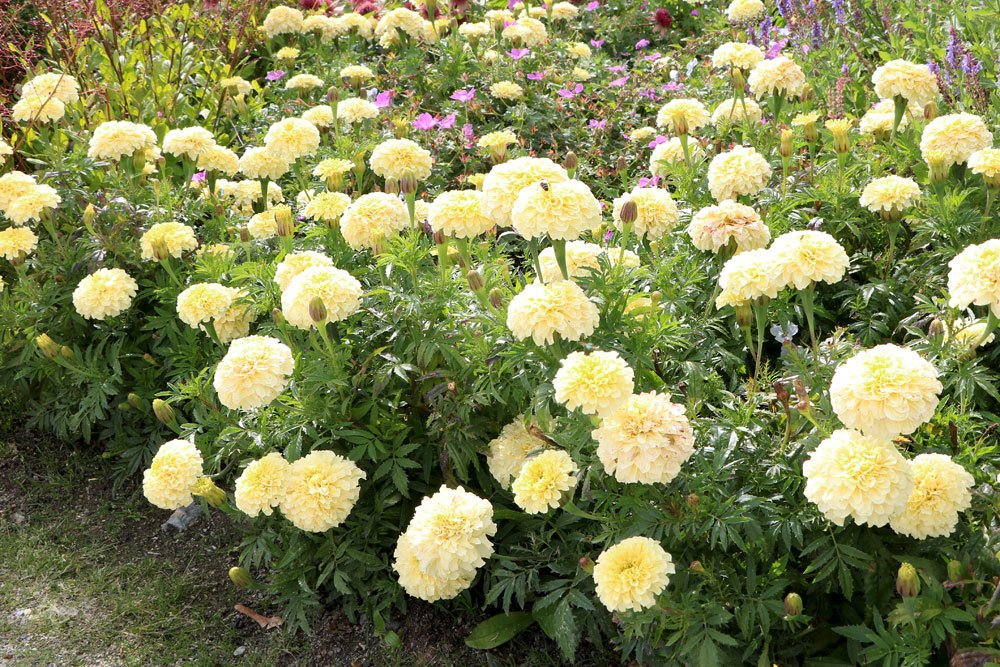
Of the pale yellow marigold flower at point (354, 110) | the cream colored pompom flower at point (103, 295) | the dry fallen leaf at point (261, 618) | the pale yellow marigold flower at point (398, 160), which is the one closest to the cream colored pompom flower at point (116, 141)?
the cream colored pompom flower at point (103, 295)

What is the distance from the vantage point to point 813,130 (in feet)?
10.5

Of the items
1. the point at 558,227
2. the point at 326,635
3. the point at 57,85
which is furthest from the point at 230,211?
the point at 558,227

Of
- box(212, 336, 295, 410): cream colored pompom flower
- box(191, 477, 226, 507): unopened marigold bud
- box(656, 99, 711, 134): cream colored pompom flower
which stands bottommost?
box(191, 477, 226, 507): unopened marigold bud

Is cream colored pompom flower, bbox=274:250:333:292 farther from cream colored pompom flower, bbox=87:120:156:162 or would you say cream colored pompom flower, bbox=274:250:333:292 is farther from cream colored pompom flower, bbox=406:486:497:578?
cream colored pompom flower, bbox=87:120:156:162

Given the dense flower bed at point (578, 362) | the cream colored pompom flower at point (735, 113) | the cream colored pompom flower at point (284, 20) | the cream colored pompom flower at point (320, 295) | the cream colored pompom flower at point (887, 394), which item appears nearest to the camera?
the cream colored pompom flower at point (887, 394)

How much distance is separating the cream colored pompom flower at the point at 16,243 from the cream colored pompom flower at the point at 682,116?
2200 mm

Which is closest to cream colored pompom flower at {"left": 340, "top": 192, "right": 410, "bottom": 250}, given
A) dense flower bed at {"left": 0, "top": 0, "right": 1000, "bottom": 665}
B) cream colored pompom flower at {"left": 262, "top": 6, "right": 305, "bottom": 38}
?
dense flower bed at {"left": 0, "top": 0, "right": 1000, "bottom": 665}

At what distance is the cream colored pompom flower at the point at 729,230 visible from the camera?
247 cm

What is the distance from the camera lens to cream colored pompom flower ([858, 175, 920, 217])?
2710 millimetres

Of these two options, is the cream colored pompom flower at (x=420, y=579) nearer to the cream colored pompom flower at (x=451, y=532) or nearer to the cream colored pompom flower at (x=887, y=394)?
the cream colored pompom flower at (x=451, y=532)

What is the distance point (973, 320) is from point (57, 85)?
132 inches

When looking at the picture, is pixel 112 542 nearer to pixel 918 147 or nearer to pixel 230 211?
pixel 230 211

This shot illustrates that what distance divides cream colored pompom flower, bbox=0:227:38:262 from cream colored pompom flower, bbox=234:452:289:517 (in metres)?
1.43

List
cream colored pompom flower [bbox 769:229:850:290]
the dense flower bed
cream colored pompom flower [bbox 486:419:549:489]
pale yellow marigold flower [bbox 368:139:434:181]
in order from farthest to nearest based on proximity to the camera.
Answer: pale yellow marigold flower [bbox 368:139:434:181] < cream colored pompom flower [bbox 486:419:549:489] < cream colored pompom flower [bbox 769:229:850:290] < the dense flower bed
